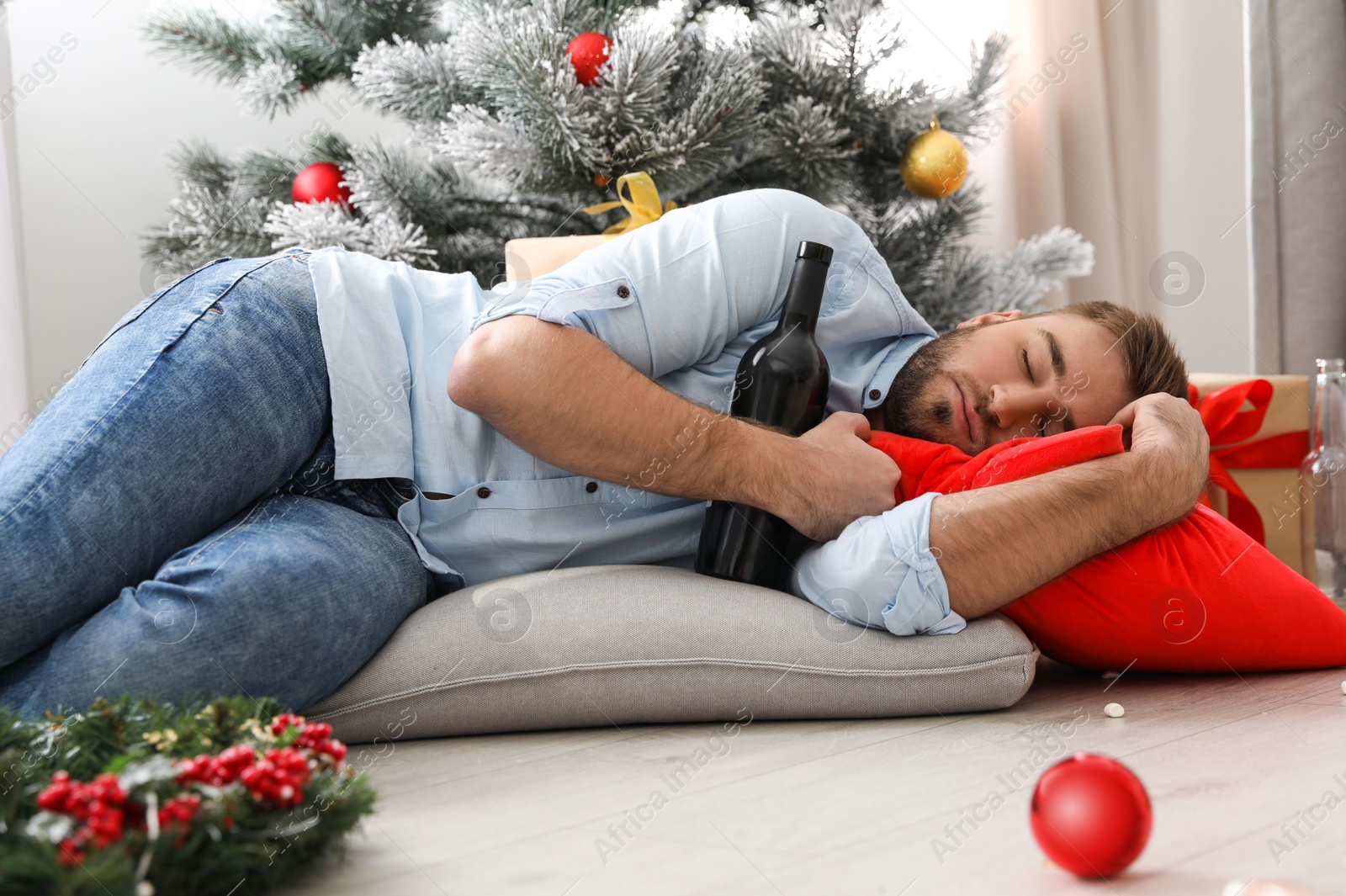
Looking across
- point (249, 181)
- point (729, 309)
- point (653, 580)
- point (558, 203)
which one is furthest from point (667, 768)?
point (249, 181)

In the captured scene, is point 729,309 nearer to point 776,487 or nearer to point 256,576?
point 776,487

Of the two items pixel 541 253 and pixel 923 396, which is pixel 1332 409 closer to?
pixel 923 396

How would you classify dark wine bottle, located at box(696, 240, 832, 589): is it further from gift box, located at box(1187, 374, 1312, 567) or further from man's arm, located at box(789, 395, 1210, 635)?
gift box, located at box(1187, 374, 1312, 567)

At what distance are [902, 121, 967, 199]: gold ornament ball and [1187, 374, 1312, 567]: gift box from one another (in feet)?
1.64

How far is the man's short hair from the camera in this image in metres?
1.22

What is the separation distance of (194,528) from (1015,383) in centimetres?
88

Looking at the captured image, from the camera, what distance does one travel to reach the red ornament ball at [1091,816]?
22.9 inches

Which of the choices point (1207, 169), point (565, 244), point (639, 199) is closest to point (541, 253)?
point (565, 244)

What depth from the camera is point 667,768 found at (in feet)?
2.77

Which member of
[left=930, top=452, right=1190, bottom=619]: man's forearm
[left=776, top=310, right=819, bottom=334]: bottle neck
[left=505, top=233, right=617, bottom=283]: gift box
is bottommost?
[left=930, top=452, right=1190, bottom=619]: man's forearm

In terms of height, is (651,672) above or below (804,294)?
below

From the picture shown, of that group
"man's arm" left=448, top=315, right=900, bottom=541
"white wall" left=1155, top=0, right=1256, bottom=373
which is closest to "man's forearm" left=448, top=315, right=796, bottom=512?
"man's arm" left=448, top=315, right=900, bottom=541

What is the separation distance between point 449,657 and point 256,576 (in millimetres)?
190

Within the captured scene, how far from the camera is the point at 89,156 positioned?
6.55ft
